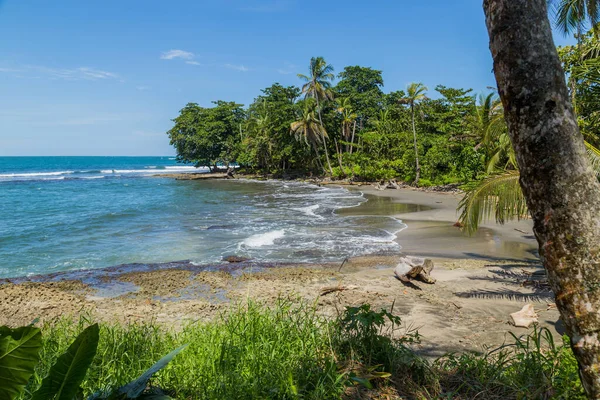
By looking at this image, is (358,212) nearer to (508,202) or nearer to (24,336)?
(508,202)

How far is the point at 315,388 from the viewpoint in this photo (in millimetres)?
2789

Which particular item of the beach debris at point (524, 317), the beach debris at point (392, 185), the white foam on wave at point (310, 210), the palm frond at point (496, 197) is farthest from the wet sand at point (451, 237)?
the beach debris at point (392, 185)

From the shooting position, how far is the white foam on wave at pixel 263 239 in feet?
47.6

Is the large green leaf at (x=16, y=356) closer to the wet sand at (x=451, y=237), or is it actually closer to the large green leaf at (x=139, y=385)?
the large green leaf at (x=139, y=385)

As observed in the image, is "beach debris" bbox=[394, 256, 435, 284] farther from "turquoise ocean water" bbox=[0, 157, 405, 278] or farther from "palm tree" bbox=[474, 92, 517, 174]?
"palm tree" bbox=[474, 92, 517, 174]

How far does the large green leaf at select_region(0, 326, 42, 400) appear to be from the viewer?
184 cm

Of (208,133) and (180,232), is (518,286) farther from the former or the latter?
(208,133)

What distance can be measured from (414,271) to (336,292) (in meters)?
2.01

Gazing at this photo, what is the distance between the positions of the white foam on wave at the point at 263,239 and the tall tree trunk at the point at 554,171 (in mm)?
12635

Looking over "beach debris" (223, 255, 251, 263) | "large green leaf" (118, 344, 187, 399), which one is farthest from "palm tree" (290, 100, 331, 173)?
"large green leaf" (118, 344, 187, 399)

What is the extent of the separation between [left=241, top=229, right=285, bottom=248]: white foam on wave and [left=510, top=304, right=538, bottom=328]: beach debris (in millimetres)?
9332

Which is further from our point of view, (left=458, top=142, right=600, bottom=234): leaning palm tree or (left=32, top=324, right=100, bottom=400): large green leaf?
(left=458, top=142, right=600, bottom=234): leaning palm tree

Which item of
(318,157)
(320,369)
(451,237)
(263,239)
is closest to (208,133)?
(318,157)

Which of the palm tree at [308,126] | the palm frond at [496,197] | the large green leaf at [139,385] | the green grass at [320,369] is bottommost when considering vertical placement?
the green grass at [320,369]
